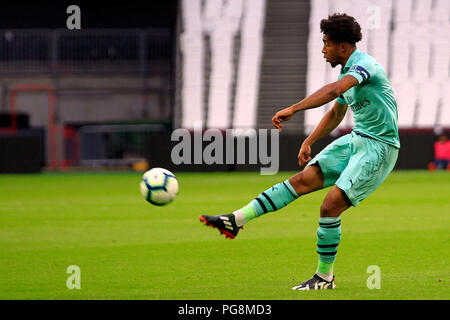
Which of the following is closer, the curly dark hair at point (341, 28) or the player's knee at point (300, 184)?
the curly dark hair at point (341, 28)

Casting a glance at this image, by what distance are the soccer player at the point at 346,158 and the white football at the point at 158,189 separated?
5.23ft

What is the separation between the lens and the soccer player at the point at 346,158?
6.41m

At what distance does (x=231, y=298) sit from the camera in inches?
237

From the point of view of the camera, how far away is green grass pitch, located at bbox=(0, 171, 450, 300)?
255 inches

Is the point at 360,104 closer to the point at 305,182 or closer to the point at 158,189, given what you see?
the point at 305,182

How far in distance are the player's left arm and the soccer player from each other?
0.50ft

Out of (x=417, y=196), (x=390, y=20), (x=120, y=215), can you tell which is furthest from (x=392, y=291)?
(x=390, y=20)

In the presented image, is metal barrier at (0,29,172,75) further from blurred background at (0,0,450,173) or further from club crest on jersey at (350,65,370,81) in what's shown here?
club crest on jersey at (350,65,370,81)

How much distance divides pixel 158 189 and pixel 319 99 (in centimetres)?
259

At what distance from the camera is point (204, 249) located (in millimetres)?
9203

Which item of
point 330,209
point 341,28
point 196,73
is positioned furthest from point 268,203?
point 196,73

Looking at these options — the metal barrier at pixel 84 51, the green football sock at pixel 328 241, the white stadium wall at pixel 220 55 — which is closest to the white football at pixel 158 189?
the green football sock at pixel 328 241

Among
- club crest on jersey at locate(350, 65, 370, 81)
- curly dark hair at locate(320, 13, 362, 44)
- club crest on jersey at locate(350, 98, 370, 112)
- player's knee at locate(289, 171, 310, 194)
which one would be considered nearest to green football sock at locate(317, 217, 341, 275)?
player's knee at locate(289, 171, 310, 194)

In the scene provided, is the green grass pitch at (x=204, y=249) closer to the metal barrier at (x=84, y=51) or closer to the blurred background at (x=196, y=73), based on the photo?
the blurred background at (x=196, y=73)
